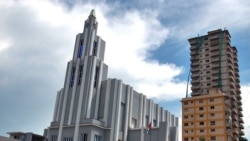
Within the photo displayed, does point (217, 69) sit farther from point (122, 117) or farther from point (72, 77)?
point (72, 77)

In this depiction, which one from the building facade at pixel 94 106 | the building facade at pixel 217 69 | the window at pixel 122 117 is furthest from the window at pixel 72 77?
the building facade at pixel 217 69

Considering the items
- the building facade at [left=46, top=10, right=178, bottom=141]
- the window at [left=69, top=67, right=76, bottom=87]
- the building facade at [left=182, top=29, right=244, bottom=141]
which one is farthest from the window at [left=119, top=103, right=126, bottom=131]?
the building facade at [left=182, top=29, right=244, bottom=141]

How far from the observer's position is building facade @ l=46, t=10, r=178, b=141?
81.2m

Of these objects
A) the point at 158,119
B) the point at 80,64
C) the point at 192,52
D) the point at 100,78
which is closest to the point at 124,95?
the point at 100,78

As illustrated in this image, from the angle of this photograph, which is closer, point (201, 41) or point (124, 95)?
point (124, 95)

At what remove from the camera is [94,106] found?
84.5m

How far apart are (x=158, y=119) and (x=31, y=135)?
44321 mm

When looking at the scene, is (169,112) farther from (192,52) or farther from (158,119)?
(192,52)

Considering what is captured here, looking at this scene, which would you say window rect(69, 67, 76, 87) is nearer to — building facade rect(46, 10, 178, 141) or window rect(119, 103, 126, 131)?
building facade rect(46, 10, 178, 141)

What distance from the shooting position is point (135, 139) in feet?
281

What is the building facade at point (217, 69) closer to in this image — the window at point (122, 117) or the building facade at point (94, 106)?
the building facade at point (94, 106)

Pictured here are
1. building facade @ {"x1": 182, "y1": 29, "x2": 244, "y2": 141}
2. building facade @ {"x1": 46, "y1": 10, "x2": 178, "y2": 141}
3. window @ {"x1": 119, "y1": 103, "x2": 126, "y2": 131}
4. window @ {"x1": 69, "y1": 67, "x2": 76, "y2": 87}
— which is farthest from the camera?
building facade @ {"x1": 182, "y1": 29, "x2": 244, "y2": 141}

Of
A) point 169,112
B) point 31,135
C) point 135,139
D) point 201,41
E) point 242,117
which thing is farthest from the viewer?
point 201,41

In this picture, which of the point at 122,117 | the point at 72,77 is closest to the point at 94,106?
the point at 122,117
